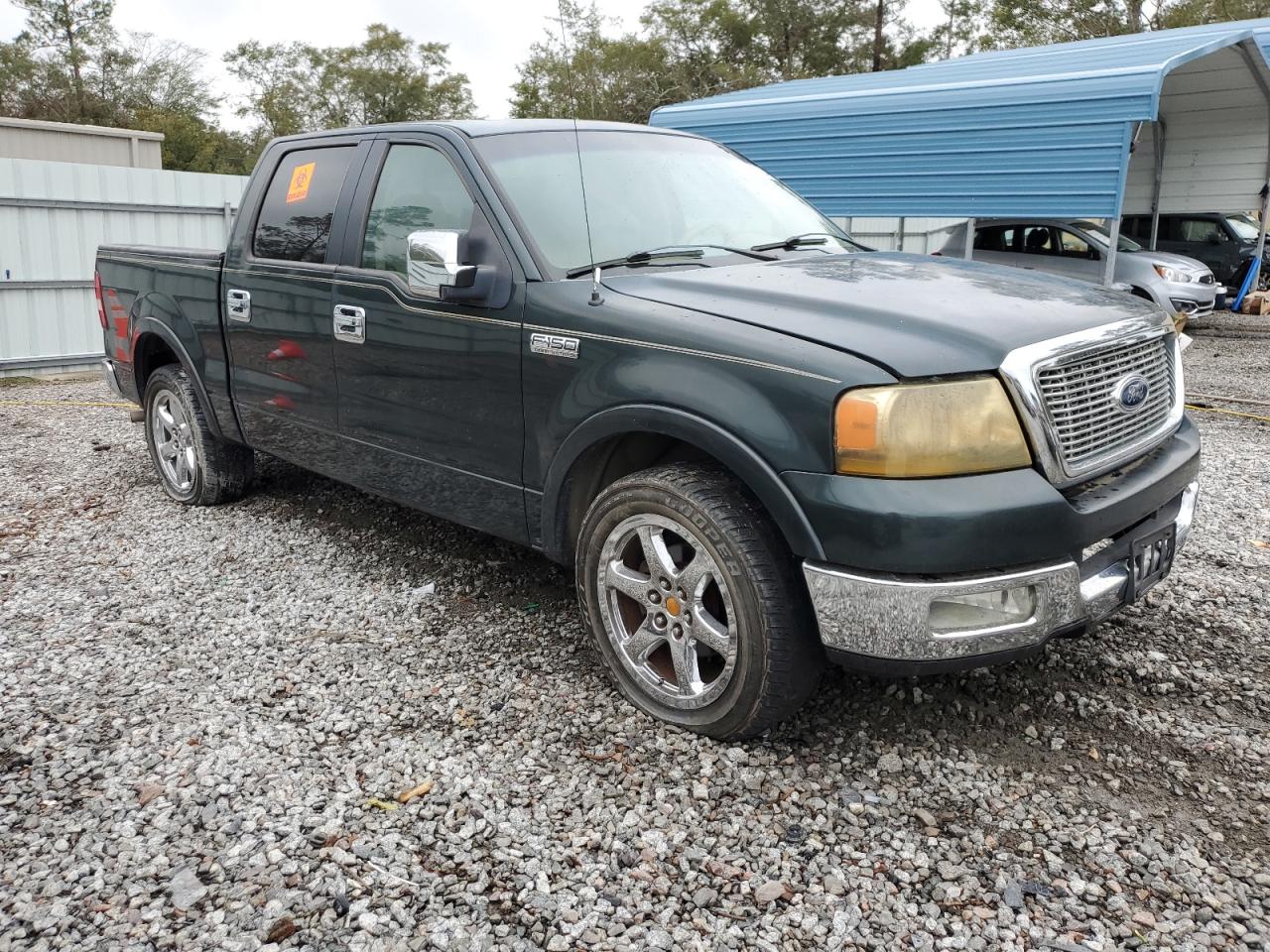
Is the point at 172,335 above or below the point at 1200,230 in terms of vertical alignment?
below

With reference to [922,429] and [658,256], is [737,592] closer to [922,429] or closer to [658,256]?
[922,429]

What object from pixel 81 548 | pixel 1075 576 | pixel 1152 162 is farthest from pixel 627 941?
pixel 1152 162

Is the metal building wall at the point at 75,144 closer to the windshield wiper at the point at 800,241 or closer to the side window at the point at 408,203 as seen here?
the side window at the point at 408,203

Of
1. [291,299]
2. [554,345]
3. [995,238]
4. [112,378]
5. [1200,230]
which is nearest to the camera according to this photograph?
[554,345]

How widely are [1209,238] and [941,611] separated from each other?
17391 millimetres

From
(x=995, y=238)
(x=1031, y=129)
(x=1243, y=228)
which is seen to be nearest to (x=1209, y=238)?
(x=1243, y=228)

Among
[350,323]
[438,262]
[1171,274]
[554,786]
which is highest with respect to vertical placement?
[1171,274]

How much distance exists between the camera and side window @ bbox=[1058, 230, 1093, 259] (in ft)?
46.1

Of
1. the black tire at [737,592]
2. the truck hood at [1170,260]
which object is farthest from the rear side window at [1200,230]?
the black tire at [737,592]

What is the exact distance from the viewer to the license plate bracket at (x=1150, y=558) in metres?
2.85

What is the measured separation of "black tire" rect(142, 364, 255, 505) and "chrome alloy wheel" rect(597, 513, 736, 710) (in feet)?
10.1

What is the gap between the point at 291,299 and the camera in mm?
4344

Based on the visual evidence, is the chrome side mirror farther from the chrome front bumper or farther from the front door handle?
the chrome front bumper

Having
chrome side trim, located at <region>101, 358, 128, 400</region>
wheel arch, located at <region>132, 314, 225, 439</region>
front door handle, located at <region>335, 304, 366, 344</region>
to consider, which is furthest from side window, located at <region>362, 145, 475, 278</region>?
chrome side trim, located at <region>101, 358, 128, 400</region>
